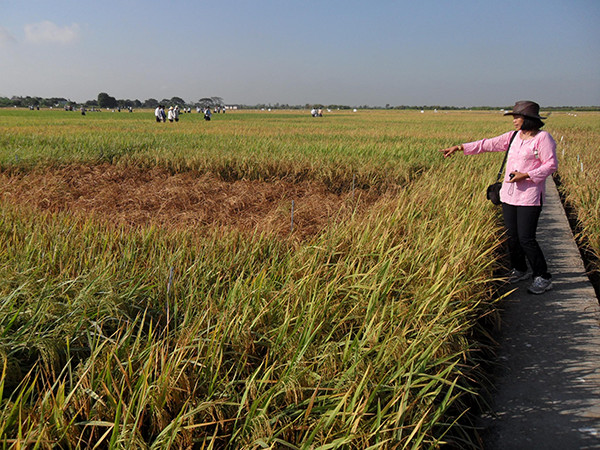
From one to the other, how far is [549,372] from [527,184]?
69.2 inches

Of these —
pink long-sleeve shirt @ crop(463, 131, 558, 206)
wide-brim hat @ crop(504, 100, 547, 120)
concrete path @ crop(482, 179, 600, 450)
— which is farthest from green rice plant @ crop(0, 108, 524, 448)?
wide-brim hat @ crop(504, 100, 547, 120)

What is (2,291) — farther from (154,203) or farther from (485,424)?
(154,203)

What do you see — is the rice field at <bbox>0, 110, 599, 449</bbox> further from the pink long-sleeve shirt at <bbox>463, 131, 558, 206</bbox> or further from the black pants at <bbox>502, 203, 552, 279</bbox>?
the pink long-sleeve shirt at <bbox>463, 131, 558, 206</bbox>

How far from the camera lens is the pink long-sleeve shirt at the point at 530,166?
3539 mm

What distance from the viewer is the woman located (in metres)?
3.55

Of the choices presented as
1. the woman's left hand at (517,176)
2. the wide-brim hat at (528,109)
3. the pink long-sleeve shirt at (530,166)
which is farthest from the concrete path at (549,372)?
the wide-brim hat at (528,109)

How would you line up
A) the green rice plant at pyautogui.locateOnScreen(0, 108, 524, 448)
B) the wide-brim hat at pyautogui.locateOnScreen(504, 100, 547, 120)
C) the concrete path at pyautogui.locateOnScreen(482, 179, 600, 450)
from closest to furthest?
the green rice plant at pyautogui.locateOnScreen(0, 108, 524, 448)
the concrete path at pyautogui.locateOnScreen(482, 179, 600, 450)
the wide-brim hat at pyautogui.locateOnScreen(504, 100, 547, 120)

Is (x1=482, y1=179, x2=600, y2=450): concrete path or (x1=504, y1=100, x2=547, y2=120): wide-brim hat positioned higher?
(x1=504, y1=100, x2=547, y2=120): wide-brim hat

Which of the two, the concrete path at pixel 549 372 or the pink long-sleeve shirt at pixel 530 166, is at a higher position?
the pink long-sleeve shirt at pixel 530 166

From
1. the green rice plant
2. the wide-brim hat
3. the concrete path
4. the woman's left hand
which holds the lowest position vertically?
the concrete path

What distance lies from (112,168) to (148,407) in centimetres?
794

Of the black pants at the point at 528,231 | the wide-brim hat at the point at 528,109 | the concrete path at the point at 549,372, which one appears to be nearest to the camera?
the concrete path at the point at 549,372

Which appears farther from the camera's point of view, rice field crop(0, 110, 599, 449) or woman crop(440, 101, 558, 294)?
woman crop(440, 101, 558, 294)

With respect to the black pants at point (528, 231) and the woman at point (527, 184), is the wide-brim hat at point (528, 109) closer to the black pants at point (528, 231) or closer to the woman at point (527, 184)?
the woman at point (527, 184)
